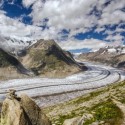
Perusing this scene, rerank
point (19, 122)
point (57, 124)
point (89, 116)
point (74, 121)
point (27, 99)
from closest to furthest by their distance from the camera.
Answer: point (19, 122)
point (27, 99)
point (74, 121)
point (89, 116)
point (57, 124)

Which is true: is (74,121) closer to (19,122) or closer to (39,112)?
(39,112)

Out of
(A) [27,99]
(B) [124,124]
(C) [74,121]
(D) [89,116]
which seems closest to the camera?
(A) [27,99]

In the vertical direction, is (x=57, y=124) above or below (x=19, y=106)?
below

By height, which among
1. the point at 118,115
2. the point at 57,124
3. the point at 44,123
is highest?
the point at 44,123

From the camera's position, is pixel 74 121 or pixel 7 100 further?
pixel 74 121

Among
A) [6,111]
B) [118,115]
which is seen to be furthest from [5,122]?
[118,115]

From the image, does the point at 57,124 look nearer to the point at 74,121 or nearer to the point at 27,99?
the point at 74,121
